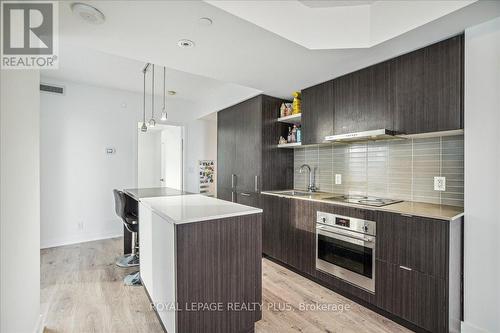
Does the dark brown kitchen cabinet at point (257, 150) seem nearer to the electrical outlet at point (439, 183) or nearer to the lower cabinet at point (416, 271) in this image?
the lower cabinet at point (416, 271)

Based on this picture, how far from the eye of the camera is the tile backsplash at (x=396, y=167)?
6.75 ft

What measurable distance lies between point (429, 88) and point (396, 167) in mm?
820

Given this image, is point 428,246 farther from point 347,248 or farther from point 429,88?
point 429,88

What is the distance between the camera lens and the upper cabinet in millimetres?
1808

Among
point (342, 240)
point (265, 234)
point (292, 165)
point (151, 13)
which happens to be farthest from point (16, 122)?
point (292, 165)

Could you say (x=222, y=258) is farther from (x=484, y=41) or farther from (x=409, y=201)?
(x=484, y=41)

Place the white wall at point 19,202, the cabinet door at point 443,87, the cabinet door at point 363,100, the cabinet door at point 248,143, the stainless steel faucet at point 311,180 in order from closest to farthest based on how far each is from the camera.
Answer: the white wall at point 19,202 < the cabinet door at point 443,87 < the cabinet door at point 363,100 < the stainless steel faucet at point 311,180 < the cabinet door at point 248,143

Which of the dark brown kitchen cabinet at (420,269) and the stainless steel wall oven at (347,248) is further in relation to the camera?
the stainless steel wall oven at (347,248)

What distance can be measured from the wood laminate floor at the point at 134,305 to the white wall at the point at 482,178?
563 mm

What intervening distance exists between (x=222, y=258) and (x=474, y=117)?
202 cm

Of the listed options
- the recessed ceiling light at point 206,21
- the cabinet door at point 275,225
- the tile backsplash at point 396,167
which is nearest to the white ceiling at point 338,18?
the recessed ceiling light at point 206,21

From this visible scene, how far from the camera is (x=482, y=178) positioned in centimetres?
166

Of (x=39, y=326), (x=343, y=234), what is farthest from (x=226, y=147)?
(x=39, y=326)

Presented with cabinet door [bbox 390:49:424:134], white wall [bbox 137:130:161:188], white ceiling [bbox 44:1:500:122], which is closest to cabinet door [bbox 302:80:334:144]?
white ceiling [bbox 44:1:500:122]
